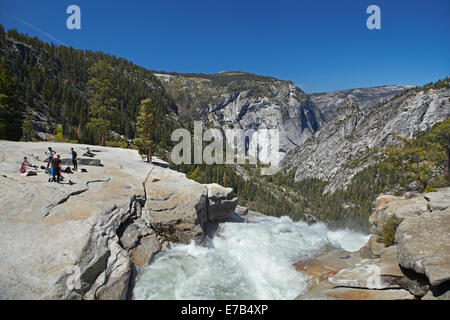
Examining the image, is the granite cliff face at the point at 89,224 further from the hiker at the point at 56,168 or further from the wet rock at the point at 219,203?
the hiker at the point at 56,168

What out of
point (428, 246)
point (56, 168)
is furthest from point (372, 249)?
point (56, 168)

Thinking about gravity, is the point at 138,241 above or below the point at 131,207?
below

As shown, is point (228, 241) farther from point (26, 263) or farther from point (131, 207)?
point (26, 263)

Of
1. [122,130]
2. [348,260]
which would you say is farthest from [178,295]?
[122,130]

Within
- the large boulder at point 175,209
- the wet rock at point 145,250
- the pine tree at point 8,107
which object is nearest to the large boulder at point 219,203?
the large boulder at point 175,209

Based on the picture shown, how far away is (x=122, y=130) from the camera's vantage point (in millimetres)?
114750

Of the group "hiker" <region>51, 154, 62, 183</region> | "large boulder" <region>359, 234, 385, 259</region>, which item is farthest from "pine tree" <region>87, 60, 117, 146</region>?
"large boulder" <region>359, 234, 385, 259</region>

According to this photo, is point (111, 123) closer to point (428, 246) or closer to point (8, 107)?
point (8, 107)

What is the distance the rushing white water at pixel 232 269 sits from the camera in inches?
587

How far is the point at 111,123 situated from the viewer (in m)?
54.0

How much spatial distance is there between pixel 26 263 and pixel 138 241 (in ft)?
25.6

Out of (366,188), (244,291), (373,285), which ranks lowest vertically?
(366,188)

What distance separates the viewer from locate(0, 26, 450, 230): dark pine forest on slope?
1360 inches

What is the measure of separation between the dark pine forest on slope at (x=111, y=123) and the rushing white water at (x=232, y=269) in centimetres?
2222
